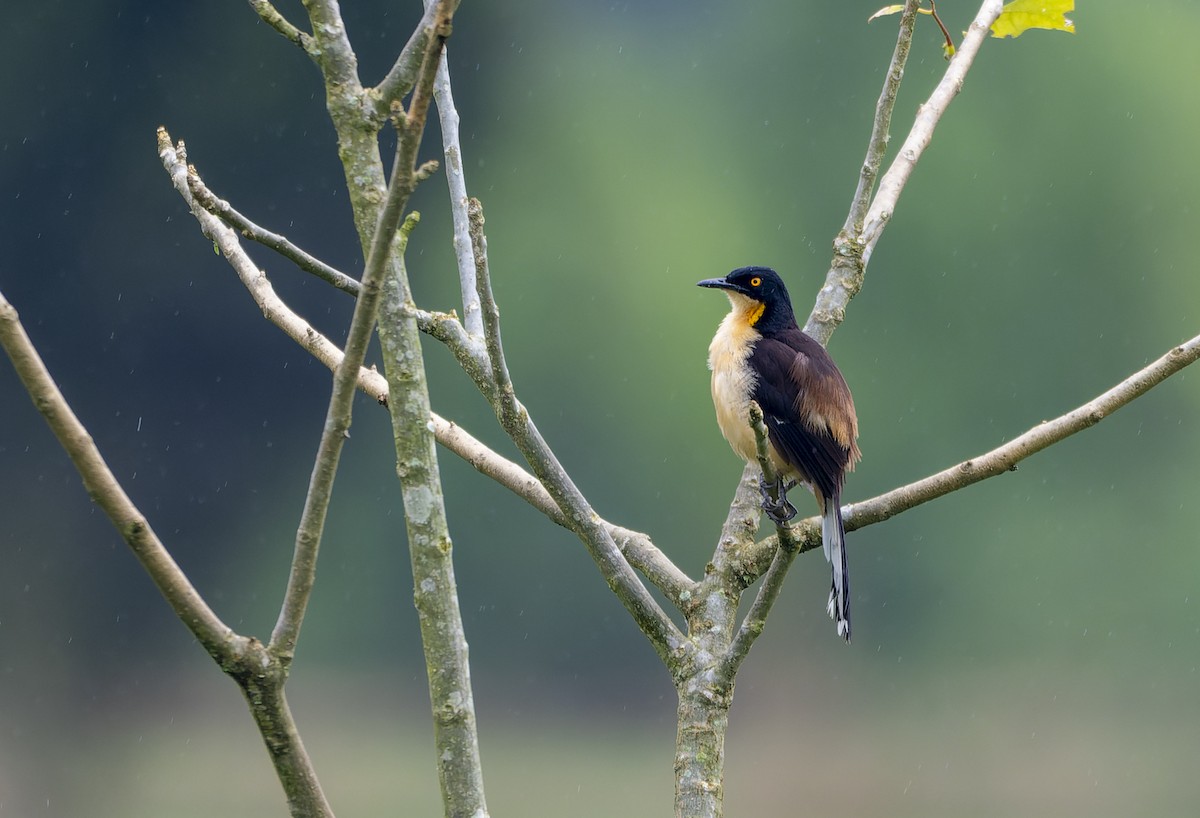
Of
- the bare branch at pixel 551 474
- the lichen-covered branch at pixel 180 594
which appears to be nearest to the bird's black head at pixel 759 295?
the bare branch at pixel 551 474

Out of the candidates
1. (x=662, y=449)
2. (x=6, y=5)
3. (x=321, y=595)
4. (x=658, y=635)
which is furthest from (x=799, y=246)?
(x=658, y=635)

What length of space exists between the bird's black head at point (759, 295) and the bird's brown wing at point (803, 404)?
1.30 ft

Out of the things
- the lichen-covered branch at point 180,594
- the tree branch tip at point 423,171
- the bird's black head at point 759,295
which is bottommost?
the lichen-covered branch at point 180,594

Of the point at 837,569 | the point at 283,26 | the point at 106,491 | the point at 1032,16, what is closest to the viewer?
the point at 106,491

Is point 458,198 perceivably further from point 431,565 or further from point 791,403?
point 791,403

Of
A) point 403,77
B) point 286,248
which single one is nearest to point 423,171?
point 403,77

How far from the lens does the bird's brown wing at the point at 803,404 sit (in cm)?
462

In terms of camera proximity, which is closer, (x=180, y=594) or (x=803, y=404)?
(x=180, y=594)

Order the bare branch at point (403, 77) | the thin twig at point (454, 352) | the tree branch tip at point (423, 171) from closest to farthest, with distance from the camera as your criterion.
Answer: the tree branch tip at point (423, 171) < the bare branch at point (403, 77) < the thin twig at point (454, 352)

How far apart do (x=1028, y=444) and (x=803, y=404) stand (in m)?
1.73

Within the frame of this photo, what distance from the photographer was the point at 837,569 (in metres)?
3.65

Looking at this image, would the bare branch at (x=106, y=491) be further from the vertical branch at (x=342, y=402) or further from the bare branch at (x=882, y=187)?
the bare branch at (x=882, y=187)

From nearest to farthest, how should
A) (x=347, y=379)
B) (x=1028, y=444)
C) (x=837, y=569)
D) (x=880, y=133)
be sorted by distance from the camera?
(x=347, y=379) < (x=1028, y=444) < (x=837, y=569) < (x=880, y=133)

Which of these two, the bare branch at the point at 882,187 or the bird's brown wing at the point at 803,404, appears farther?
the bird's brown wing at the point at 803,404
